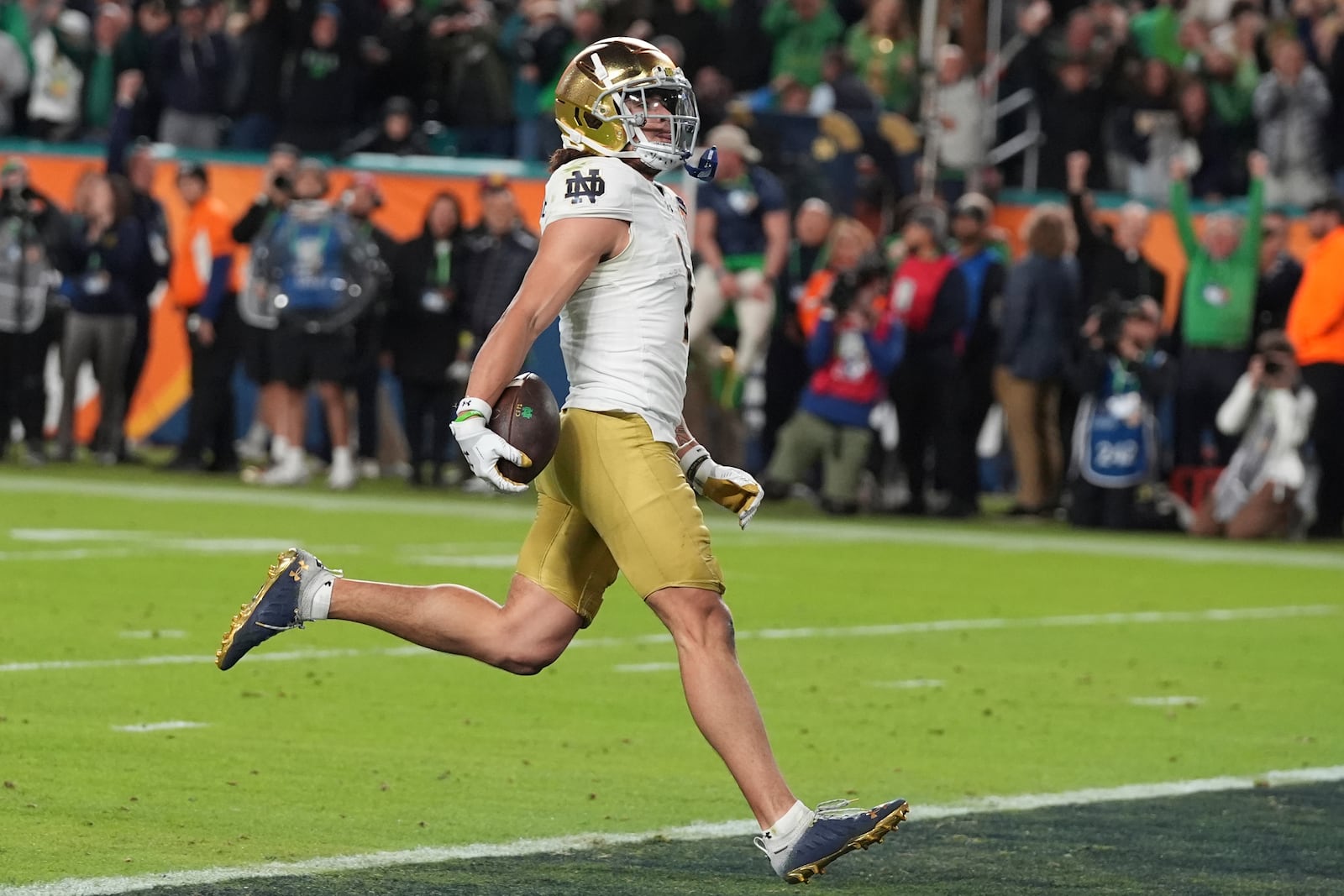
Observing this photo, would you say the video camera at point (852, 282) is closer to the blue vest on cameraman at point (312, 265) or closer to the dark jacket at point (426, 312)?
the dark jacket at point (426, 312)

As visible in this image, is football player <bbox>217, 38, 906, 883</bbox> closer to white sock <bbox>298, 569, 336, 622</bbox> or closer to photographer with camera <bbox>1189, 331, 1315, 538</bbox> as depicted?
white sock <bbox>298, 569, 336, 622</bbox>

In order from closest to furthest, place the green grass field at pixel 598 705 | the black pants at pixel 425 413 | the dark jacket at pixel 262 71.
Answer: the green grass field at pixel 598 705
the black pants at pixel 425 413
the dark jacket at pixel 262 71

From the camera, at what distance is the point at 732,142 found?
18688 mm

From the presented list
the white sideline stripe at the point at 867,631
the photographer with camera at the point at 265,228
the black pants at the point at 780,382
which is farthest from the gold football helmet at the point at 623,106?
the black pants at the point at 780,382

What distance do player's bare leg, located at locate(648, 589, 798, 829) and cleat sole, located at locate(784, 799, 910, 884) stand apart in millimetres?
130

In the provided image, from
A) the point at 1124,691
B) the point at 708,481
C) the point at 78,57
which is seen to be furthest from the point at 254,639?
the point at 78,57

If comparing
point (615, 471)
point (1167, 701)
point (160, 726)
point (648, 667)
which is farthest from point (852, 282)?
point (615, 471)

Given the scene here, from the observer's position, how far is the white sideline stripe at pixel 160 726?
7887mm

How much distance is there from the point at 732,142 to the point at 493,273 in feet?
6.44

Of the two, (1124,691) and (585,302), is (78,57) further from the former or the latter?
(585,302)

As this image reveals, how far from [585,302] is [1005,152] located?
52.6 ft

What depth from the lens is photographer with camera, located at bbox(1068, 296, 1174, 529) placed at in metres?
17.7

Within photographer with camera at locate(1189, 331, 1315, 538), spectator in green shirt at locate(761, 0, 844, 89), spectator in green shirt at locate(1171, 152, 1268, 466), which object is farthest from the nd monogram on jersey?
spectator in green shirt at locate(761, 0, 844, 89)

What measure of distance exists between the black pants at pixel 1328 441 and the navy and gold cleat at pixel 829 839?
12.6 metres
